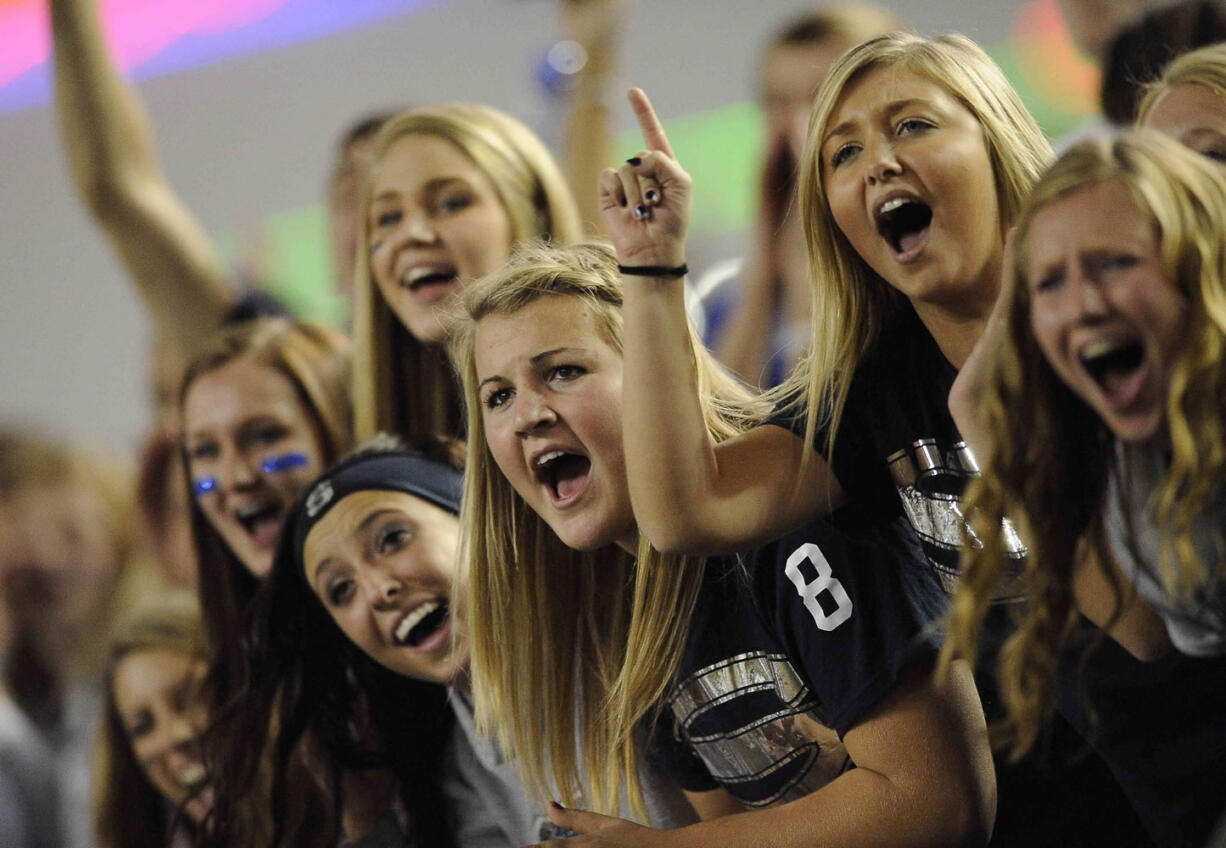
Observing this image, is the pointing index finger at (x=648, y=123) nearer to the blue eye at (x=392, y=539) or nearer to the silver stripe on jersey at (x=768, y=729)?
→ the silver stripe on jersey at (x=768, y=729)

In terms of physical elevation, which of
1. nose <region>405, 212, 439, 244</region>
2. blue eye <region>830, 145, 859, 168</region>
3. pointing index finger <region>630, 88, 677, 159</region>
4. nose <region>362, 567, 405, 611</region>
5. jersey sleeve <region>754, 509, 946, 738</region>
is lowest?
jersey sleeve <region>754, 509, 946, 738</region>

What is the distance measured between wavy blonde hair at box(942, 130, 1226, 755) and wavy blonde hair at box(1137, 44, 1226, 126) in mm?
184

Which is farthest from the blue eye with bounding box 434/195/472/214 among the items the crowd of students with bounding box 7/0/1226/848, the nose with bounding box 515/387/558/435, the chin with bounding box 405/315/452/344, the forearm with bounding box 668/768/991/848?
the forearm with bounding box 668/768/991/848

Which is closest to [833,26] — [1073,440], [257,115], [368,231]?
[368,231]

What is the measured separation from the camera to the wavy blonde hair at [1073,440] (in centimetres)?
88

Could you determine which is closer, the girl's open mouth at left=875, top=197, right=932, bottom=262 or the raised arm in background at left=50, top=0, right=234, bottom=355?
the girl's open mouth at left=875, top=197, right=932, bottom=262

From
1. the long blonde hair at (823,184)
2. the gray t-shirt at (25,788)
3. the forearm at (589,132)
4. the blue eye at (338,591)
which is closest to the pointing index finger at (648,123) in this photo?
the long blonde hair at (823,184)

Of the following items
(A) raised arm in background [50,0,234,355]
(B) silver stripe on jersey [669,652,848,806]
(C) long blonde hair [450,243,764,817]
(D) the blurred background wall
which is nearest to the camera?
(B) silver stripe on jersey [669,652,848,806]

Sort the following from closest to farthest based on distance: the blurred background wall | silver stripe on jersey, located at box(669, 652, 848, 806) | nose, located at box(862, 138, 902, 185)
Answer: nose, located at box(862, 138, 902, 185)
silver stripe on jersey, located at box(669, 652, 848, 806)
the blurred background wall

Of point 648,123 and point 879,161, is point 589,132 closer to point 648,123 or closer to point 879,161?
point 648,123

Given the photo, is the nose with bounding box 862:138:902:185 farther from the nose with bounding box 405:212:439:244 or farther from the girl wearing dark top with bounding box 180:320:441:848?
the girl wearing dark top with bounding box 180:320:441:848

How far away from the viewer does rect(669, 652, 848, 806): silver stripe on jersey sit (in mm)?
1182

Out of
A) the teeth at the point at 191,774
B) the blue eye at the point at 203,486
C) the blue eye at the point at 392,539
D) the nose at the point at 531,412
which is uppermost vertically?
the blue eye at the point at 203,486

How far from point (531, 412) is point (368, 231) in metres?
0.58
